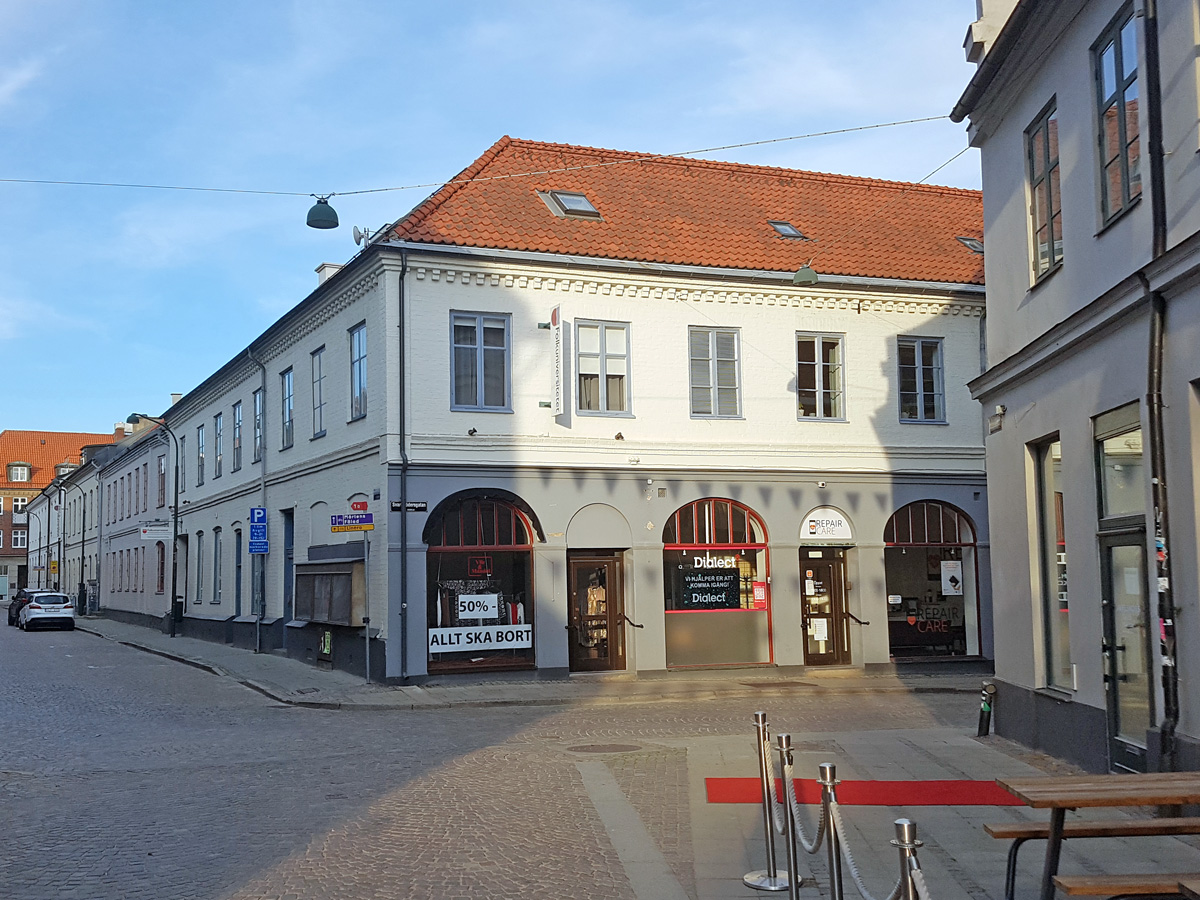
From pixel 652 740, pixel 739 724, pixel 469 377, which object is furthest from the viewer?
pixel 469 377

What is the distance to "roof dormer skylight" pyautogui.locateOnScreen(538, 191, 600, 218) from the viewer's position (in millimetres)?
23750

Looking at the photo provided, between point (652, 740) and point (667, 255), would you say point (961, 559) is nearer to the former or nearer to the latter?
point (667, 255)

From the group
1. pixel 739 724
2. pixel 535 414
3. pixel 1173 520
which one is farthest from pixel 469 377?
pixel 1173 520

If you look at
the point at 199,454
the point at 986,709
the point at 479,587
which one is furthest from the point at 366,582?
the point at 199,454

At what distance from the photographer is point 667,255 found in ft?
76.2

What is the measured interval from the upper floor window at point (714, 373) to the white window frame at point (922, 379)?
3584 mm

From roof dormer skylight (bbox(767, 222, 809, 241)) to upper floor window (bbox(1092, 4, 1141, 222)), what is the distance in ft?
46.8

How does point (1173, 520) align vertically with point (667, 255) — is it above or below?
below

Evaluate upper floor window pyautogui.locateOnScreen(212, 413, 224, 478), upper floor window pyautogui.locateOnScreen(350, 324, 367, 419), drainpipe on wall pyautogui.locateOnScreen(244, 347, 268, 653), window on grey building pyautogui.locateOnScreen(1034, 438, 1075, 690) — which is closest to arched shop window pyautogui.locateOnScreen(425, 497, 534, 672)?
upper floor window pyautogui.locateOnScreen(350, 324, 367, 419)

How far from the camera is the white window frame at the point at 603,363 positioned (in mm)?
22547

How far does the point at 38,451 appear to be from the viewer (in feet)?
368

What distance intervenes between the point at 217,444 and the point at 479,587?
17.6 metres

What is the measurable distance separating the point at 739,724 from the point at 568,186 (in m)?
12.8

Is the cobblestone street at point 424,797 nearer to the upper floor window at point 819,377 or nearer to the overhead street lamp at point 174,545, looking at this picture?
the upper floor window at point 819,377
